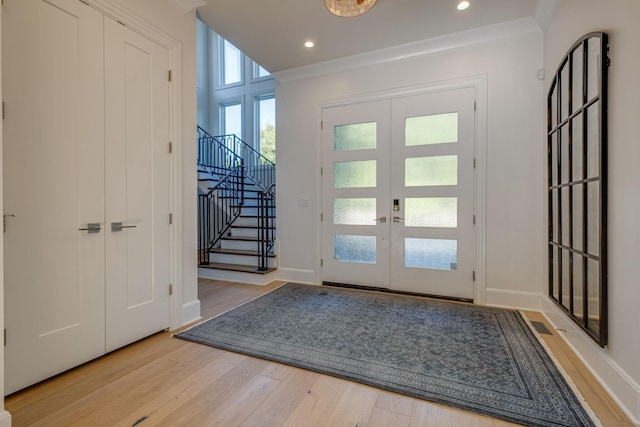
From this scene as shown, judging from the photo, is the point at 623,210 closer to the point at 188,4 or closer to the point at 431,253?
the point at 431,253

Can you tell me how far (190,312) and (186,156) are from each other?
4.82ft

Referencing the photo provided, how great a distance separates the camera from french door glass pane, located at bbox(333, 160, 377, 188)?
387 centimetres

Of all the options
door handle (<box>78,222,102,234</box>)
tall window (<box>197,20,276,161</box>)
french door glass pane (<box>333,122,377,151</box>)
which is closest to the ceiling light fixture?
french door glass pane (<box>333,122,377,151</box>)

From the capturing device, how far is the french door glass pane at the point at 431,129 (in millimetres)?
3459

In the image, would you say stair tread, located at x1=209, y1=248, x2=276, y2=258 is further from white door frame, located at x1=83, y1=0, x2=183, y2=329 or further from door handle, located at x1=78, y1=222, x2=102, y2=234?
door handle, located at x1=78, y1=222, x2=102, y2=234

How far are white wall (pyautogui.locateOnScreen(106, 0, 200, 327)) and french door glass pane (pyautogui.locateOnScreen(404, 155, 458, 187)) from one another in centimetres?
240

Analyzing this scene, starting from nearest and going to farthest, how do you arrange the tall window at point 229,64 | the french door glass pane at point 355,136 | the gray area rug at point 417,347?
the gray area rug at point 417,347, the french door glass pane at point 355,136, the tall window at point 229,64

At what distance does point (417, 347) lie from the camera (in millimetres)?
2344

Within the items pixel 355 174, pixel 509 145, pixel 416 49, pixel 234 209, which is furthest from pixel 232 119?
pixel 509 145

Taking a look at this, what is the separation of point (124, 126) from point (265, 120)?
5.83m

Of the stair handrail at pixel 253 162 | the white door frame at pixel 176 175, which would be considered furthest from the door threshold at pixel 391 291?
the stair handrail at pixel 253 162

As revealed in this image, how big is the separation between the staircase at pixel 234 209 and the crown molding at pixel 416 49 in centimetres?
183

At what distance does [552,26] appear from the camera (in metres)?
2.78

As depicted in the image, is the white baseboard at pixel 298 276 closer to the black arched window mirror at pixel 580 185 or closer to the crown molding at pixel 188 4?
the black arched window mirror at pixel 580 185
